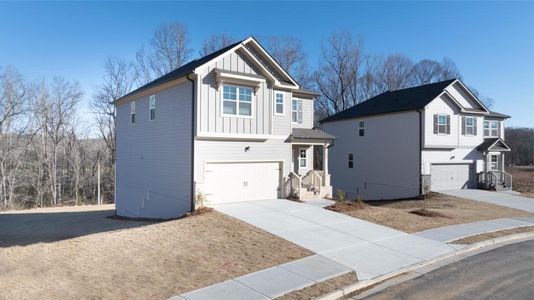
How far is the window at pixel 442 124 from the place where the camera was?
24406 mm

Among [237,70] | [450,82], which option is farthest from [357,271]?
[450,82]

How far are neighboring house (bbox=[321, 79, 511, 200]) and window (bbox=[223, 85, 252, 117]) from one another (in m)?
12.9

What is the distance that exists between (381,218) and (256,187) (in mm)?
5935

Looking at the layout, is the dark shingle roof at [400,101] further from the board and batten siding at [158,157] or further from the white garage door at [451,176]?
the board and batten siding at [158,157]

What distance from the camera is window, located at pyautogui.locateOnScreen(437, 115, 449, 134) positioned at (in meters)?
24.4

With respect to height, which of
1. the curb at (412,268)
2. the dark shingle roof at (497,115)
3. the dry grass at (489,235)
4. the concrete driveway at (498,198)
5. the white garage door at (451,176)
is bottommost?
the curb at (412,268)

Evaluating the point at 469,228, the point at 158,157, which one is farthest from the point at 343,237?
the point at 158,157

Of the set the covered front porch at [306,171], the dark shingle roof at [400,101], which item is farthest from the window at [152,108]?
the dark shingle roof at [400,101]

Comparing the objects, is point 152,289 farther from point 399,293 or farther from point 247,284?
point 399,293

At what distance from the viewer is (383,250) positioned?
10.1 m

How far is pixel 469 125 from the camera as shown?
86.8ft

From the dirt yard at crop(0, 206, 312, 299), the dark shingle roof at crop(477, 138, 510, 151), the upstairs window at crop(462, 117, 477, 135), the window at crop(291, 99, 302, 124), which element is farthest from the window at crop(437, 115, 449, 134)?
the dirt yard at crop(0, 206, 312, 299)

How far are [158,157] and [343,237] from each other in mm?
10528

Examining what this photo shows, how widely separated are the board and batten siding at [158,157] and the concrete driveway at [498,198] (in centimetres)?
1708
